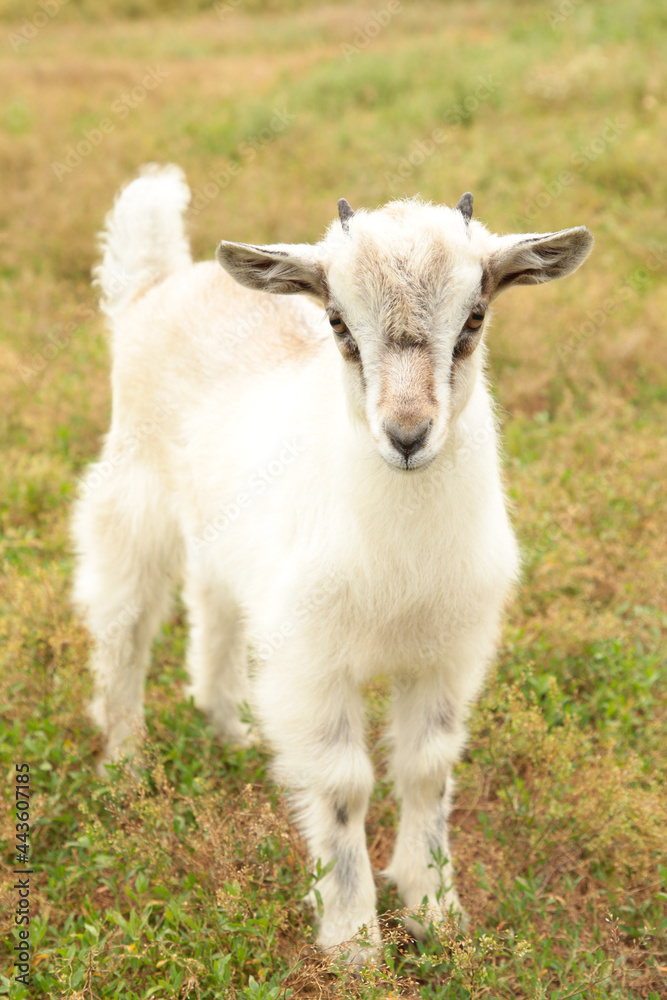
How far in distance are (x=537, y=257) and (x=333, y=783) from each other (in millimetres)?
1970

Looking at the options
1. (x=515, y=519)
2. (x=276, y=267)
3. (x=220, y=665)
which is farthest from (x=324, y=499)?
(x=515, y=519)

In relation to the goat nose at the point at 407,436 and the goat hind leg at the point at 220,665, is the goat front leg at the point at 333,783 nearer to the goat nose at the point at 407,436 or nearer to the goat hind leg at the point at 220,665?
the goat nose at the point at 407,436

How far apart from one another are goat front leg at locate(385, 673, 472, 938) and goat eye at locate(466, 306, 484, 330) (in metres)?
1.37

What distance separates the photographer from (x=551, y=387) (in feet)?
22.0

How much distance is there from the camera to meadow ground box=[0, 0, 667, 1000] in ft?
10.3

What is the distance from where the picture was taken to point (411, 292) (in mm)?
2490

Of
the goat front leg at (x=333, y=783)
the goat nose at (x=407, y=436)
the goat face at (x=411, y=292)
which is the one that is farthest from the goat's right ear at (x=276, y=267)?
the goat front leg at (x=333, y=783)

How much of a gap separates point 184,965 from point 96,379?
4930mm

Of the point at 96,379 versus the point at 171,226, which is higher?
the point at 171,226

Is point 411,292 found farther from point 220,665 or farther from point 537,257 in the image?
point 220,665

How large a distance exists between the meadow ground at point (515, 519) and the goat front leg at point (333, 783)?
0.39ft

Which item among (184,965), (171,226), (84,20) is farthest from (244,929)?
(84,20)

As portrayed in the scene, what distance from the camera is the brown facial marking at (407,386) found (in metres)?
2.41

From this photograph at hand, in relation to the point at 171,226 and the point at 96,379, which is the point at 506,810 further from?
the point at 96,379
